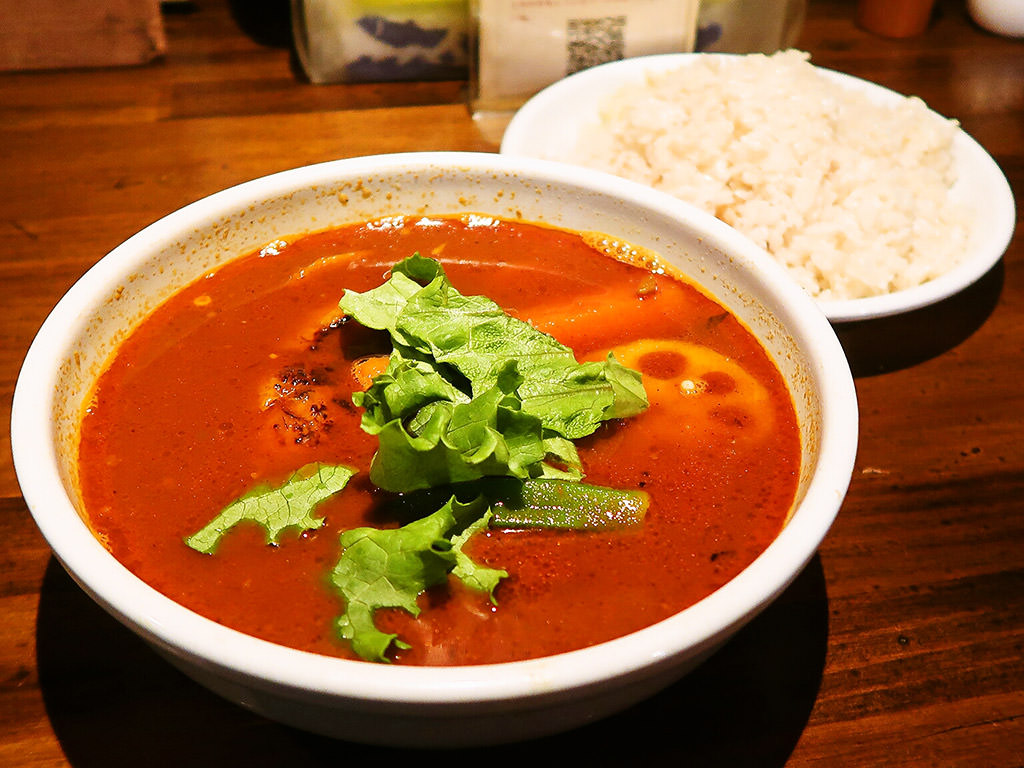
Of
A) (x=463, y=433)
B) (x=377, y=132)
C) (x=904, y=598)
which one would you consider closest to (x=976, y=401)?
(x=904, y=598)

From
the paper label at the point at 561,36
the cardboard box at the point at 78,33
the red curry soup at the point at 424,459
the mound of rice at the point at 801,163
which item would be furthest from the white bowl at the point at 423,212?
the cardboard box at the point at 78,33

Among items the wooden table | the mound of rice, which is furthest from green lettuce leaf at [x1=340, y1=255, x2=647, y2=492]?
the mound of rice

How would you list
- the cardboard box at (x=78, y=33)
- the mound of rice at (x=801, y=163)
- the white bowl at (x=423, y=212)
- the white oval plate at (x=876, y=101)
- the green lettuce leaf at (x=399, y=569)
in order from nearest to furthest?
the white bowl at (x=423, y=212) → the green lettuce leaf at (x=399, y=569) → the white oval plate at (x=876, y=101) → the mound of rice at (x=801, y=163) → the cardboard box at (x=78, y=33)

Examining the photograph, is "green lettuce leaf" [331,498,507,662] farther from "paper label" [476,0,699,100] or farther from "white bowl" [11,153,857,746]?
"paper label" [476,0,699,100]

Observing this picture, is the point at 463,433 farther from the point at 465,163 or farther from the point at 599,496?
the point at 465,163

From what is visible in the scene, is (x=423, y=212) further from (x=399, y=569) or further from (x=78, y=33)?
(x=78, y=33)

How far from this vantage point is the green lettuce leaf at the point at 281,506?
1190 millimetres

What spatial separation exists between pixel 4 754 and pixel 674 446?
99 centimetres

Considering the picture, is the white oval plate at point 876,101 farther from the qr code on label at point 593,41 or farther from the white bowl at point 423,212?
the white bowl at point 423,212

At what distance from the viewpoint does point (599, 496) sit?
4.04ft

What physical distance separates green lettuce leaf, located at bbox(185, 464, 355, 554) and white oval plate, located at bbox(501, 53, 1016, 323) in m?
1.02

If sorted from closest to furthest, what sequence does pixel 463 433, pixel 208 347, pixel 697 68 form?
pixel 463 433
pixel 208 347
pixel 697 68

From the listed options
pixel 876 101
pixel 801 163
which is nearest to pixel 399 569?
pixel 801 163

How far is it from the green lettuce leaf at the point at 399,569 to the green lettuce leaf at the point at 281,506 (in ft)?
0.35
